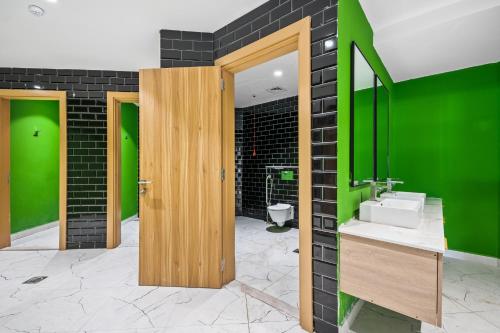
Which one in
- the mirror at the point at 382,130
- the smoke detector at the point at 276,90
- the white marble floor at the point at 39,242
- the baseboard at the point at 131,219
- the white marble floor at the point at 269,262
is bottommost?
the white marble floor at the point at 269,262

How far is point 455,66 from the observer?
271cm

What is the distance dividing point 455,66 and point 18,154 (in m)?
6.00

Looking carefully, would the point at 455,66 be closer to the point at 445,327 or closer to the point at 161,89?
the point at 445,327

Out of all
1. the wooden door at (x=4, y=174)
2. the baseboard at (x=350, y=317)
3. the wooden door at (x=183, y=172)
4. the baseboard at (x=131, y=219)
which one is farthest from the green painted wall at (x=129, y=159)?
the baseboard at (x=350, y=317)

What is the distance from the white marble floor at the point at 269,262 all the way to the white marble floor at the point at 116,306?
0.69 feet

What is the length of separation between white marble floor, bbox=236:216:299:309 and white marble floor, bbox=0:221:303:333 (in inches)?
8.2

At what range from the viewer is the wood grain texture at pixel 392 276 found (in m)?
A: 1.24

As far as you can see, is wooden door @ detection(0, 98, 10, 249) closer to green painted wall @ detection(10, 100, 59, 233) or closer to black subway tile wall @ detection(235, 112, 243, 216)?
green painted wall @ detection(10, 100, 59, 233)

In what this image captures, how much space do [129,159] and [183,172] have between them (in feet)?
10.6

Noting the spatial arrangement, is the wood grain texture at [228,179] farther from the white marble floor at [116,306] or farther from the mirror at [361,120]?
the mirror at [361,120]

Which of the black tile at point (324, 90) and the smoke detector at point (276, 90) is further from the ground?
the smoke detector at point (276, 90)

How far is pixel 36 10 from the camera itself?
196cm

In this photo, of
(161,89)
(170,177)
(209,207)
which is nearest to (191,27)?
(161,89)

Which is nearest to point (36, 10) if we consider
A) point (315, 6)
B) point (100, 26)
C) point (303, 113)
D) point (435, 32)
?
point (100, 26)
